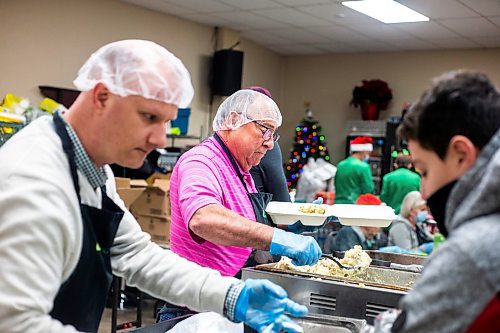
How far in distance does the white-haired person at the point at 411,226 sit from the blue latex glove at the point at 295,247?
3.32 metres

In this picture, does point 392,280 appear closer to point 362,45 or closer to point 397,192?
point 397,192

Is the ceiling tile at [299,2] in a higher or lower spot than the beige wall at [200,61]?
higher

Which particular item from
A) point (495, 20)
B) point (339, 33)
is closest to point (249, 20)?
point (339, 33)

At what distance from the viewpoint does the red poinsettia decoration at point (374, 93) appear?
9.93 meters

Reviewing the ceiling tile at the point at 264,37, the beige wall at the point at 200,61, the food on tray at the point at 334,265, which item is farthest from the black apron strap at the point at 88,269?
the ceiling tile at the point at 264,37

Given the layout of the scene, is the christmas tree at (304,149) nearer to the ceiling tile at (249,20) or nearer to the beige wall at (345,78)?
the beige wall at (345,78)

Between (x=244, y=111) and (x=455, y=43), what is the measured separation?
7.21 metres

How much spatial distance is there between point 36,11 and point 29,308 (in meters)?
5.92

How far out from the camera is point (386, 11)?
739 centimetres

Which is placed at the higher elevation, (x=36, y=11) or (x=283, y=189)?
(x=36, y=11)

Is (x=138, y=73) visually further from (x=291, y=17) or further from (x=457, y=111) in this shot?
(x=291, y=17)

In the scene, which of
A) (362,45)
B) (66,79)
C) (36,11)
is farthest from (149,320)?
(362,45)

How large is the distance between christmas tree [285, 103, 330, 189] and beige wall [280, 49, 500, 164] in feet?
2.26

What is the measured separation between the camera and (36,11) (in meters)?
6.60
